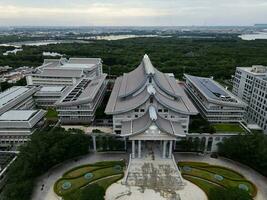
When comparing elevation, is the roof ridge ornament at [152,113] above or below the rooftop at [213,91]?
above

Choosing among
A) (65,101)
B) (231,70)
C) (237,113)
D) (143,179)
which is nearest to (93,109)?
(65,101)

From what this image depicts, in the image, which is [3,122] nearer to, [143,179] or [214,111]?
[143,179]

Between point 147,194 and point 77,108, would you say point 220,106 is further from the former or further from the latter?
point 77,108

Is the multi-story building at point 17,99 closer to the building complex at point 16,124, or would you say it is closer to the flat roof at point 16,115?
the building complex at point 16,124

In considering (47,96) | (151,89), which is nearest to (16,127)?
(47,96)

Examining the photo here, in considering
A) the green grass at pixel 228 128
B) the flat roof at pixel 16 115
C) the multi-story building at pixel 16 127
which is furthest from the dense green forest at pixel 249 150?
the flat roof at pixel 16 115

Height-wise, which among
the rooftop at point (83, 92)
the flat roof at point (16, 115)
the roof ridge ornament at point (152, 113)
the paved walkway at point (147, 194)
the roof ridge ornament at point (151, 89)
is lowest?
the paved walkway at point (147, 194)

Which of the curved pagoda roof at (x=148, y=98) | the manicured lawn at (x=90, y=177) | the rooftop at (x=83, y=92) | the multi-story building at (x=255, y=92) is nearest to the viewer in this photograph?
the manicured lawn at (x=90, y=177)
